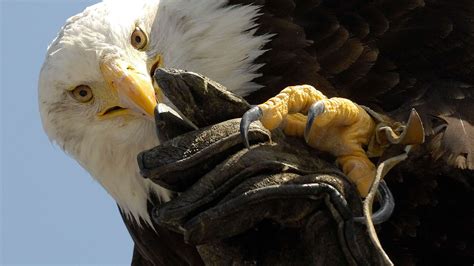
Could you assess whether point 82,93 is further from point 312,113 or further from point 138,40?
point 312,113

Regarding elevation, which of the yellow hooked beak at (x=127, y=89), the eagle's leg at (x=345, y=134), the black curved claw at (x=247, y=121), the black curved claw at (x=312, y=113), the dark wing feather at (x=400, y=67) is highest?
the black curved claw at (x=247, y=121)

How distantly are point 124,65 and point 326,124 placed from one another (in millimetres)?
1133

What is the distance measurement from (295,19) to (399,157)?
1214 millimetres

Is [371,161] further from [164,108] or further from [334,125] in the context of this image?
[164,108]

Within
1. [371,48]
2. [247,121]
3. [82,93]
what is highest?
[247,121]

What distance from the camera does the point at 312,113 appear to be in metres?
5.12

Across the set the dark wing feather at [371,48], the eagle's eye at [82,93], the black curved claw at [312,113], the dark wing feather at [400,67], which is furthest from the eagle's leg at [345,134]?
the eagle's eye at [82,93]

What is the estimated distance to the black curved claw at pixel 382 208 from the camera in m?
4.99

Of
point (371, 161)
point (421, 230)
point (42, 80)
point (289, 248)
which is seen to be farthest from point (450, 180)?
point (42, 80)

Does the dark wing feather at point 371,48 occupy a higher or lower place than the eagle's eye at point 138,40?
lower

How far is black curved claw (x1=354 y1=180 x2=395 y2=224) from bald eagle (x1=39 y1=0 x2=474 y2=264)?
3.05 feet

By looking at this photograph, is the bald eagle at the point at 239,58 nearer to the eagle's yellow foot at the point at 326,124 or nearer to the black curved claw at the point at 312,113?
the eagle's yellow foot at the point at 326,124

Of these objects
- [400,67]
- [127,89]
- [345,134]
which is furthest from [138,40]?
[345,134]

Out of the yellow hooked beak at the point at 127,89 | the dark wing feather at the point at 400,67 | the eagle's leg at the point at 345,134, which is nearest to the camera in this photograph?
the eagle's leg at the point at 345,134
